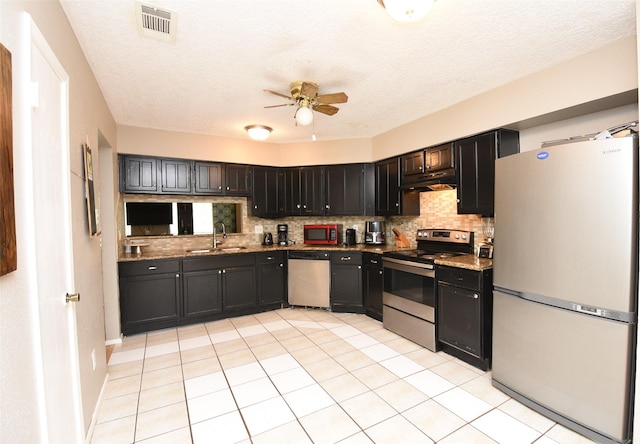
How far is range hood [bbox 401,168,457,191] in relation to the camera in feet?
10.7

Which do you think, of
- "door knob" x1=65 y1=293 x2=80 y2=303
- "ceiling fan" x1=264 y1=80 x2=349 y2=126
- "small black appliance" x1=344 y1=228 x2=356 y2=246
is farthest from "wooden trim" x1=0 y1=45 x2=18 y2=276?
"small black appliance" x1=344 y1=228 x2=356 y2=246

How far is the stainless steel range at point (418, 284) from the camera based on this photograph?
3.05 m

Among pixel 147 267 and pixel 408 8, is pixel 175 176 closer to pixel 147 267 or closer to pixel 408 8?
pixel 147 267

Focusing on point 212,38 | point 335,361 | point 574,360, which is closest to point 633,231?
point 574,360

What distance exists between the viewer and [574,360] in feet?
6.15

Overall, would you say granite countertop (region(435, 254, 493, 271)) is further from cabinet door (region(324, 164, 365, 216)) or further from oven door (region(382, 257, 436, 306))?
cabinet door (region(324, 164, 365, 216))

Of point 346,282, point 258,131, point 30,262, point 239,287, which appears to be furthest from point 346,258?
point 30,262

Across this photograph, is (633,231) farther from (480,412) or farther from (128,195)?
(128,195)

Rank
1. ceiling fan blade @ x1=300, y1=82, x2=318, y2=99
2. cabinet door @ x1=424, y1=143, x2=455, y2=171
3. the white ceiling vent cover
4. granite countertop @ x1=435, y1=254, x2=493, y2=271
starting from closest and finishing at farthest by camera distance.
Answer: the white ceiling vent cover, ceiling fan blade @ x1=300, y1=82, x2=318, y2=99, granite countertop @ x1=435, y1=254, x2=493, y2=271, cabinet door @ x1=424, y1=143, x2=455, y2=171

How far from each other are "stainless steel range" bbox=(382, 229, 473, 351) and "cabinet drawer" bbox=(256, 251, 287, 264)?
1556 mm

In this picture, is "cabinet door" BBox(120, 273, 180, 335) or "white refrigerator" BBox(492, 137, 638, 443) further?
"cabinet door" BBox(120, 273, 180, 335)

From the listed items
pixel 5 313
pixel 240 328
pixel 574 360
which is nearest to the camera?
pixel 5 313

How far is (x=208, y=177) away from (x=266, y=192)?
87cm

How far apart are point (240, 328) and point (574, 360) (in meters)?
3.22
